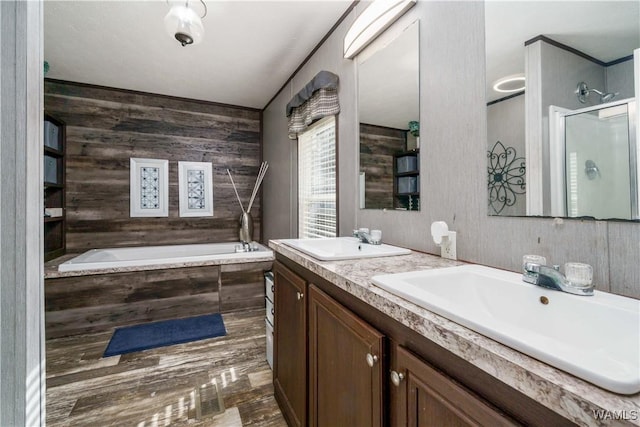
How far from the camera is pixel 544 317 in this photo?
2.47 ft

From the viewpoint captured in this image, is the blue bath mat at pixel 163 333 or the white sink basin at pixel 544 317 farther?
the blue bath mat at pixel 163 333

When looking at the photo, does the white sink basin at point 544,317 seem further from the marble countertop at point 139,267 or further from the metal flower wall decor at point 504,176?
the marble countertop at point 139,267

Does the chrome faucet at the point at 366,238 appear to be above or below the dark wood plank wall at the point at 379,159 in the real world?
below

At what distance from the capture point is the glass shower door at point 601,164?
758 mm

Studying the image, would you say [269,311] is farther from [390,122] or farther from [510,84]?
[510,84]

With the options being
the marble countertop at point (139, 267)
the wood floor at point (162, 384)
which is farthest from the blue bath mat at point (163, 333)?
the marble countertop at point (139, 267)

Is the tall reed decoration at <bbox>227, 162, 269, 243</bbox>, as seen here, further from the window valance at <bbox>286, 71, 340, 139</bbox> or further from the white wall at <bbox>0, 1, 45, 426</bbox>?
the white wall at <bbox>0, 1, 45, 426</bbox>

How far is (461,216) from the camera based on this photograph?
1211mm

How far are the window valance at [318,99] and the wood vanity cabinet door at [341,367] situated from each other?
1496mm

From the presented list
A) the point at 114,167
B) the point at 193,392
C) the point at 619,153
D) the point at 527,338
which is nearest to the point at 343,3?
the point at 619,153

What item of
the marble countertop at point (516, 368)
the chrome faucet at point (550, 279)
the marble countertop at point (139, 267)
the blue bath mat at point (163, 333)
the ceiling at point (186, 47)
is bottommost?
the blue bath mat at point (163, 333)

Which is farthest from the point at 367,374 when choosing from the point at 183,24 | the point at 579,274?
the point at 183,24

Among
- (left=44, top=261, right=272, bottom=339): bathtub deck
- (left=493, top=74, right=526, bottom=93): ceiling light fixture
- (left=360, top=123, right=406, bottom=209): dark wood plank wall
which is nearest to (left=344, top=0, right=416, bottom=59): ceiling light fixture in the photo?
(left=360, top=123, right=406, bottom=209): dark wood plank wall

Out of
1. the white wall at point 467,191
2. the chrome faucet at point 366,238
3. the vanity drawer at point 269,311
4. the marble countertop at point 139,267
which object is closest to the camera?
the white wall at point 467,191
